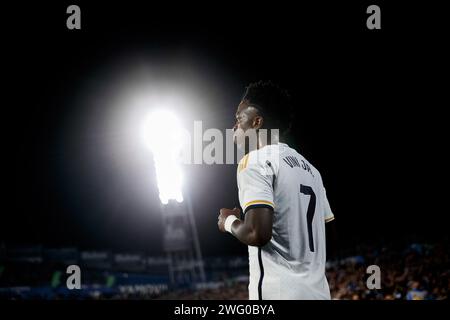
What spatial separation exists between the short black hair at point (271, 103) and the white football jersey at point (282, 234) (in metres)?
0.18

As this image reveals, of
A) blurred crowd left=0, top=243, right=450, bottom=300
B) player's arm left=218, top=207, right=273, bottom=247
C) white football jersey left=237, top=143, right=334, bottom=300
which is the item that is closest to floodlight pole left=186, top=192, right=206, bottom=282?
blurred crowd left=0, top=243, right=450, bottom=300

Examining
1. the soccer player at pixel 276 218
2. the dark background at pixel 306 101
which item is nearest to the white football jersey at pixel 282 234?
the soccer player at pixel 276 218

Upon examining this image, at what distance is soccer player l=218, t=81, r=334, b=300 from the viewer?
6.82ft

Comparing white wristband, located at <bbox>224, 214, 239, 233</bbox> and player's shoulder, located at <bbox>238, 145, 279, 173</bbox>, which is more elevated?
player's shoulder, located at <bbox>238, 145, 279, 173</bbox>

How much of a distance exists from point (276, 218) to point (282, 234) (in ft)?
0.30

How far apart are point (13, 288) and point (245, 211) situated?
82.6 feet

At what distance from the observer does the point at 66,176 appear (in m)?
30.5

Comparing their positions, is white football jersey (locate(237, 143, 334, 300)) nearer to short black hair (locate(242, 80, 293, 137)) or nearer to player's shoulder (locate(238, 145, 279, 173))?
player's shoulder (locate(238, 145, 279, 173))

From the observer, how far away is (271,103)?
239 cm

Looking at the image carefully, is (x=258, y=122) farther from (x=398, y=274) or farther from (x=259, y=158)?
(x=398, y=274)

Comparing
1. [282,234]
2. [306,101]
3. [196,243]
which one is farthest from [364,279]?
[196,243]

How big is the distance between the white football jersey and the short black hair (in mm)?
176

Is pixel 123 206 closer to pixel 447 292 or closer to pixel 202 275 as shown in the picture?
pixel 202 275
